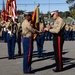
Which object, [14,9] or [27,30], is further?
[14,9]

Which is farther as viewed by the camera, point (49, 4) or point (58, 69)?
point (49, 4)

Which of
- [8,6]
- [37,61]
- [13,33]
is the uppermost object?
[8,6]

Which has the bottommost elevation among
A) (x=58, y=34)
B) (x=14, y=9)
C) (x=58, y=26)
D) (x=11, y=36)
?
(x=11, y=36)

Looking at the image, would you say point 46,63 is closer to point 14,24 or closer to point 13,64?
point 13,64

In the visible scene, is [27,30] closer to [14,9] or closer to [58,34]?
[58,34]

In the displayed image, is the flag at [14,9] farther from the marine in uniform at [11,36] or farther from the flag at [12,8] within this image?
the marine in uniform at [11,36]

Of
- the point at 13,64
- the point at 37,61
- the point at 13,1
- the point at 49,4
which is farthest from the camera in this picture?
the point at 49,4

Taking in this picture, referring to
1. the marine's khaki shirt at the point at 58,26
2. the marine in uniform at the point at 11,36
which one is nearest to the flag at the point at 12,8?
the marine in uniform at the point at 11,36

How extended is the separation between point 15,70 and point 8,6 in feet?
16.8

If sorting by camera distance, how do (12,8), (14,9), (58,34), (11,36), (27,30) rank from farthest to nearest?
(12,8)
(14,9)
(11,36)
(58,34)
(27,30)

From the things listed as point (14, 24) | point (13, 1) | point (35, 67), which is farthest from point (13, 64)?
point (13, 1)

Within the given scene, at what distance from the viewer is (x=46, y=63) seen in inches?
486

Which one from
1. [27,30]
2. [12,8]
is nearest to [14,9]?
[12,8]

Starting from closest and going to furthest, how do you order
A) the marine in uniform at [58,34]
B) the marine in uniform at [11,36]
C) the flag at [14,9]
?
the marine in uniform at [58,34], the marine in uniform at [11,36], the flag at [14,9]
